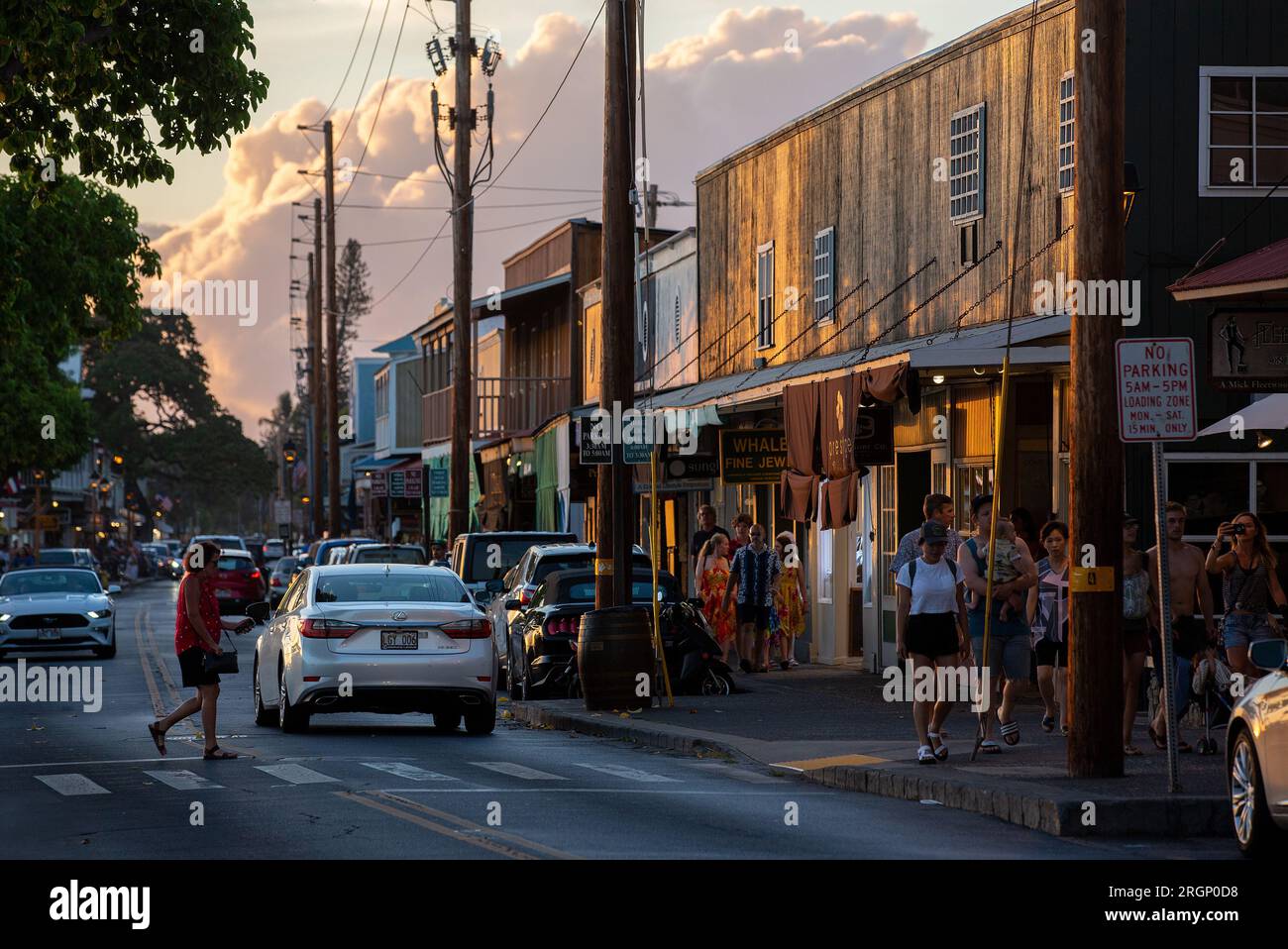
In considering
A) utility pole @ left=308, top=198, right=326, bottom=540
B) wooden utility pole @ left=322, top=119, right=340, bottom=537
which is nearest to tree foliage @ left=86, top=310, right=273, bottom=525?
utility pole @ left=308, top=198, right=326, bottom=540

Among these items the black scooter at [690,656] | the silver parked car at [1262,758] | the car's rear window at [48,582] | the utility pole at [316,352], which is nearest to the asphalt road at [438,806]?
the silver parked car at [1262,758]

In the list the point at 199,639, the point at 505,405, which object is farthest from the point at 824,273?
the point at 505,405

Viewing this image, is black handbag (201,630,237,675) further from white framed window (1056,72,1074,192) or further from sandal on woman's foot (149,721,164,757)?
white framed window (1056,72,1074,192)

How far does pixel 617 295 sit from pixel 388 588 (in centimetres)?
404

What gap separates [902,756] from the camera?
54.6ft

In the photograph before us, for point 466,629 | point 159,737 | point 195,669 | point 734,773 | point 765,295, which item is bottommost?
point 734,773

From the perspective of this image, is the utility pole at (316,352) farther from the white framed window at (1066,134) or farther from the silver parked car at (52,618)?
the white framed window at (1066,134)

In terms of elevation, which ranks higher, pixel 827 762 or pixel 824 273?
pixel 824 273

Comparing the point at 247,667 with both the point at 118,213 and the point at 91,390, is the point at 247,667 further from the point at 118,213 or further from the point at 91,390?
the point at 91,390

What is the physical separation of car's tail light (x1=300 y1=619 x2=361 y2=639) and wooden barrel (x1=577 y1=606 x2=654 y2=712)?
328cm

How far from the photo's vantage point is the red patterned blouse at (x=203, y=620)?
56.6 feet

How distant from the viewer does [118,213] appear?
4031 cm

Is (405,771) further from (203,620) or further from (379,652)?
(379,652)

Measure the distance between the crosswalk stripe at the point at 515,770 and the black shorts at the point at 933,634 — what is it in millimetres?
2824
